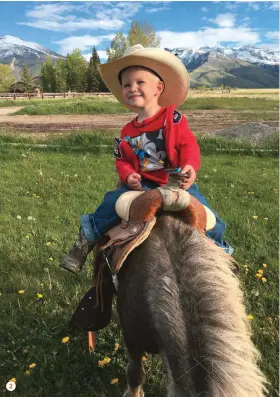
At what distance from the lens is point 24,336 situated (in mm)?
4277

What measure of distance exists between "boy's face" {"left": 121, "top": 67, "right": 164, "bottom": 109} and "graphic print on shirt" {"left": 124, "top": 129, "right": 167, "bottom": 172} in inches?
10.2

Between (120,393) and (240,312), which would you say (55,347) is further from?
(240,312)

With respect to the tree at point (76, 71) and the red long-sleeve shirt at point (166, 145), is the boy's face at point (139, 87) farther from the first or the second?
the tree at point (76, 71)

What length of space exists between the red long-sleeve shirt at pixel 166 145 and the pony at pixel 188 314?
2.24 ft

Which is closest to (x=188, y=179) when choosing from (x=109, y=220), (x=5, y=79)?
(x=109, y=220)

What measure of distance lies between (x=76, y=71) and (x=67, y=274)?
92.5m

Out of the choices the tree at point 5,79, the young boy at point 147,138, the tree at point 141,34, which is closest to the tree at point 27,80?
the tree at point 5,79

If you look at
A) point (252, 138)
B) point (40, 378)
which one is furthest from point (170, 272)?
point (252, 138)

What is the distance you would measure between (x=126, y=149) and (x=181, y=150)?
18.9 inches

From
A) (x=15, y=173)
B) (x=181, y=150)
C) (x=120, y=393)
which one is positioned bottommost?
(x=120, y=393)

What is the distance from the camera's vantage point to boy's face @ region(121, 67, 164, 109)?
314 centimetres

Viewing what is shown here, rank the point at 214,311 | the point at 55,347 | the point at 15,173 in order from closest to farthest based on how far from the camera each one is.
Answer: the point at 214,311, the point at 55,347, the point at 15,173

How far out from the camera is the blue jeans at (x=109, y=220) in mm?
3195

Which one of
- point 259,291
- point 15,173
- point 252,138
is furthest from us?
point 252,138
